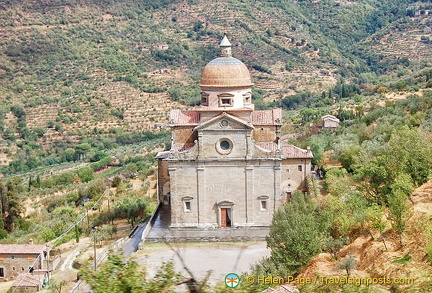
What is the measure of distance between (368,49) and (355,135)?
79.9 metres

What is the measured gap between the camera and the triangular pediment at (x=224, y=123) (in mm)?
33188

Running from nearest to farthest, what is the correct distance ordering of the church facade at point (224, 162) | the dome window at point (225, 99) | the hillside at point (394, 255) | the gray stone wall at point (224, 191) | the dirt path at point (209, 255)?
the hillside at point (394, 255) → the dirt path at point (209, 255) → the church facade at point (224, 162) → the gray stone wall at point (224, 191) → the dome window at point (225, 99)

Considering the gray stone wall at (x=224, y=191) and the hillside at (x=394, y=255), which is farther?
the gray stone wall at (x=224, y=191)

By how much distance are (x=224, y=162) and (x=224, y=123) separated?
2.13 metres

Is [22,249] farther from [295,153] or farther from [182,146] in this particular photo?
[295,153]

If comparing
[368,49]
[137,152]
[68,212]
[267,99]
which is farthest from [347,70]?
[68,212]

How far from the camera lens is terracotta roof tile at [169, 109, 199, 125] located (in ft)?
115

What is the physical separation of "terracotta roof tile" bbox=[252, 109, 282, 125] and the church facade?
0.20 feet

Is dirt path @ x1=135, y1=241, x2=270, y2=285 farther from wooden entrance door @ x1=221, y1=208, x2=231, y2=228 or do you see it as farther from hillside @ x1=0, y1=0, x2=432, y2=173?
hillside @ x1=0, y1=0, x2=432, y2=173

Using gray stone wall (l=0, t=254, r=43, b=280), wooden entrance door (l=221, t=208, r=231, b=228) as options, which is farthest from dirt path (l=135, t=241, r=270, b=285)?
gray stone wall (l=0, t=254, r=43, b=280)

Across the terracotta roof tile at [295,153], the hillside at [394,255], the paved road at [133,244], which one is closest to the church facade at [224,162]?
the paved road at [133,244]

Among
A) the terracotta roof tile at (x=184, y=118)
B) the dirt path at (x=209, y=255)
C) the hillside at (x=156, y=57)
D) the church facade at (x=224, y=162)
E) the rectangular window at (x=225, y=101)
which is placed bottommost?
the dirt path at (x=209, y=255)

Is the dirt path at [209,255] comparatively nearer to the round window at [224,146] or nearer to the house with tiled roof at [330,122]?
the round window at [224,146]

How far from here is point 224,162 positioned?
33.7 meters
